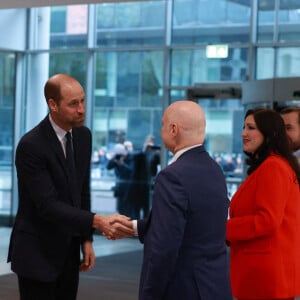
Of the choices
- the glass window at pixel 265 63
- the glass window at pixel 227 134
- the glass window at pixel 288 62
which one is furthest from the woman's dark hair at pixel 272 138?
the glass window at pixel 227 134

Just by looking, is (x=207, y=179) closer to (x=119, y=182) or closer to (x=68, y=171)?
(x=68, y=171)

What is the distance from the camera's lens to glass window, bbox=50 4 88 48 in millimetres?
15242

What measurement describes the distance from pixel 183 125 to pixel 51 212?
0.82 m

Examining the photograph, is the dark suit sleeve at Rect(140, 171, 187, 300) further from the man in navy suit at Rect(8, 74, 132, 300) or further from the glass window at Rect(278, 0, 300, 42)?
the glass window at Rect(278, 0, 300, 42)

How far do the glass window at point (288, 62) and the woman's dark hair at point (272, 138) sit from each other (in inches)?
377

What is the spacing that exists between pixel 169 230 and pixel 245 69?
1098 cm

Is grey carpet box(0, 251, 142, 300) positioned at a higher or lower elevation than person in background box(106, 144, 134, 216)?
lower

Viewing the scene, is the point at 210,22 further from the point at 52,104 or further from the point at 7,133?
the point at 52,104

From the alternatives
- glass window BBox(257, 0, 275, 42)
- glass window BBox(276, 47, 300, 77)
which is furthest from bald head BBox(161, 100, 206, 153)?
glass window BBox(257, 0, 275, 42)

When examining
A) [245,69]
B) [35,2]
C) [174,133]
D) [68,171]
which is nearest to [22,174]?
[68,171]

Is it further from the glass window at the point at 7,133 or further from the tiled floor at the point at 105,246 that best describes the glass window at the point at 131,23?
the tiled floor at the point at 105,246

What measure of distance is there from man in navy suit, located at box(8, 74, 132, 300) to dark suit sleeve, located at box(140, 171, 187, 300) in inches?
21.4

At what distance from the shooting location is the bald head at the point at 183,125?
125 inches

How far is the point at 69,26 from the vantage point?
1538cm
